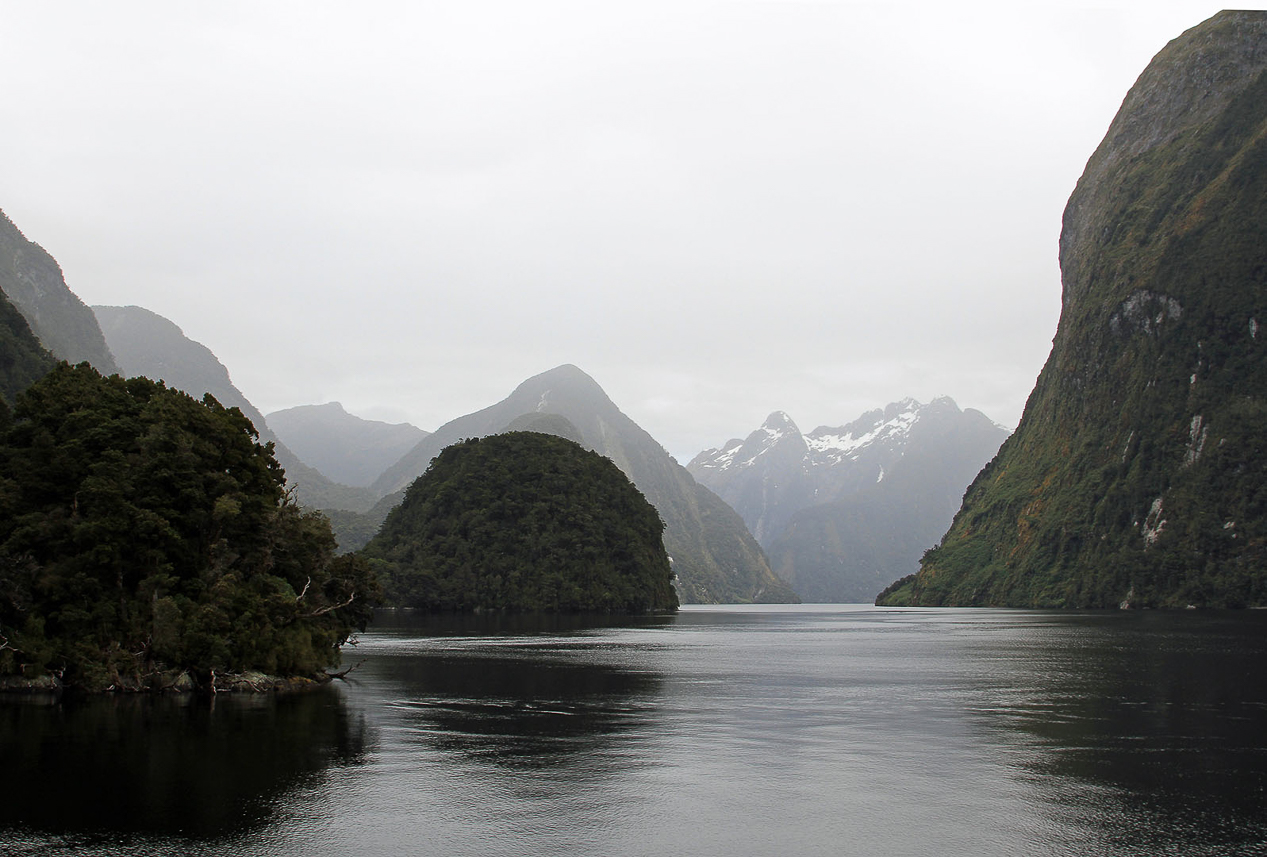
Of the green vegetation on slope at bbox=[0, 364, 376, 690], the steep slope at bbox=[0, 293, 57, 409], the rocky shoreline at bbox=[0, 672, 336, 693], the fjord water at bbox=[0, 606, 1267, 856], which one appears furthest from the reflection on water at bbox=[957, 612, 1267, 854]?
the steep slope at bbox=[0, 293, 57, 409]

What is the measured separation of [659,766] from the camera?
36.9 metres

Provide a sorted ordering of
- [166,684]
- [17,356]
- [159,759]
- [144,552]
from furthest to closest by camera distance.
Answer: [17,356]
[144,552]
[166,684]
[159,759]

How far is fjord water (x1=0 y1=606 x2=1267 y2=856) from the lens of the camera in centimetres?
2686

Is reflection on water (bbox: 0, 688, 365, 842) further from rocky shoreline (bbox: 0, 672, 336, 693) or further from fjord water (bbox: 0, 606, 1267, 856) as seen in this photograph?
rocky shoreline (bbox: 0, 672, 336, 693)

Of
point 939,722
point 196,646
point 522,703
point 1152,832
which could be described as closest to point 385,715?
point 522,703

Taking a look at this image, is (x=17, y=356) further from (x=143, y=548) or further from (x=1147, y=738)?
(x=1147, y=738)

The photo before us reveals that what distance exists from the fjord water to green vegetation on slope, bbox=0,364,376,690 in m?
4.78

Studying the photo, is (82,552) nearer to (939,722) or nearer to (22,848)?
(22,848)

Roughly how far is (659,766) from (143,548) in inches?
1566

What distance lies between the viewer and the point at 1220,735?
1667 inches

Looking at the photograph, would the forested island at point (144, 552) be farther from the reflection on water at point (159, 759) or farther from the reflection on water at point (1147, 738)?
the reflection on water at point (1147, 738)

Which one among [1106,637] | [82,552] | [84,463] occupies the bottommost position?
[1106,637]

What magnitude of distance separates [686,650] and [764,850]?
244 ft

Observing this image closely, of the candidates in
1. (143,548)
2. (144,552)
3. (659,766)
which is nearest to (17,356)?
(143,548)
